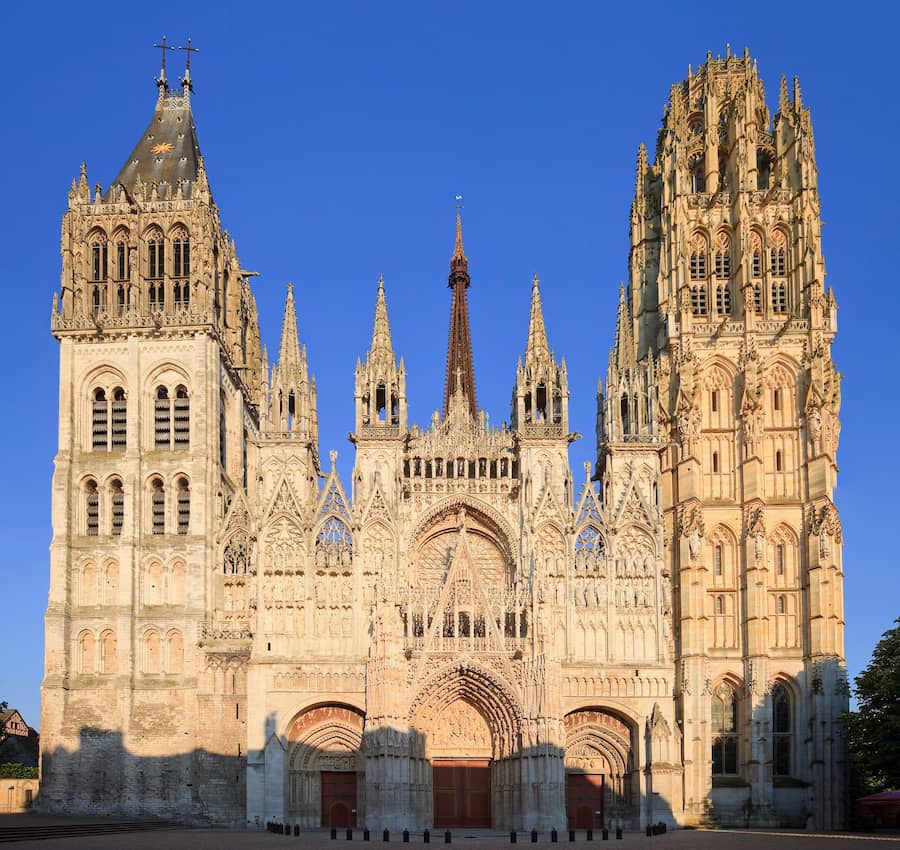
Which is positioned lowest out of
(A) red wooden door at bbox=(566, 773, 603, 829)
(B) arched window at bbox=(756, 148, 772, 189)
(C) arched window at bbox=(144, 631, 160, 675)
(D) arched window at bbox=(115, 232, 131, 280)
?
(A) red wooden door at bbox=(566, 773, 603, 829)

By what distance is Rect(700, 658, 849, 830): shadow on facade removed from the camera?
206 feet

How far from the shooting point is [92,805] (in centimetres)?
6284

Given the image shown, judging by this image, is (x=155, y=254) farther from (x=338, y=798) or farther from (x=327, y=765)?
(x=338, y=798)

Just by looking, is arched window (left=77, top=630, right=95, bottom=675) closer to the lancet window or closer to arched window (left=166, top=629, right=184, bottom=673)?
arched window (left=166, top=629, right=184, bottom=673)

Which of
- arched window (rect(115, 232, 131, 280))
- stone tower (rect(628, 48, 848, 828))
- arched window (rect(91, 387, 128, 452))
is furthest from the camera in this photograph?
arched window (rect(115, 232, 131, 280))

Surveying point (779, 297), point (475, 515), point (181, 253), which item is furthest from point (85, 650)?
point (779, 297)

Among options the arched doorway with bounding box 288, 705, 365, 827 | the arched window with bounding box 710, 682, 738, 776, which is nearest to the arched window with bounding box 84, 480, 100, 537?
the arched doorway with bounding box 288, 705, 365, 827

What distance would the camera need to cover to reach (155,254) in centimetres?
7119

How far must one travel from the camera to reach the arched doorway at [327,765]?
2431 inches

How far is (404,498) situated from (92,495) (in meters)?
15.9

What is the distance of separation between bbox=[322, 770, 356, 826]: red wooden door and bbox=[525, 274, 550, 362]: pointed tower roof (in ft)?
73.5

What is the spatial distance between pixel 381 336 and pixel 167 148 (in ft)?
59.5

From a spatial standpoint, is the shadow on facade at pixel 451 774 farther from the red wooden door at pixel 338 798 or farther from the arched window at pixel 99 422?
the arched window at pixel 99 422

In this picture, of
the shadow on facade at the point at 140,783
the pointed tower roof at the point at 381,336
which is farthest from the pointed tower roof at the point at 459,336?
the shadow on facade at the point at 140,783
